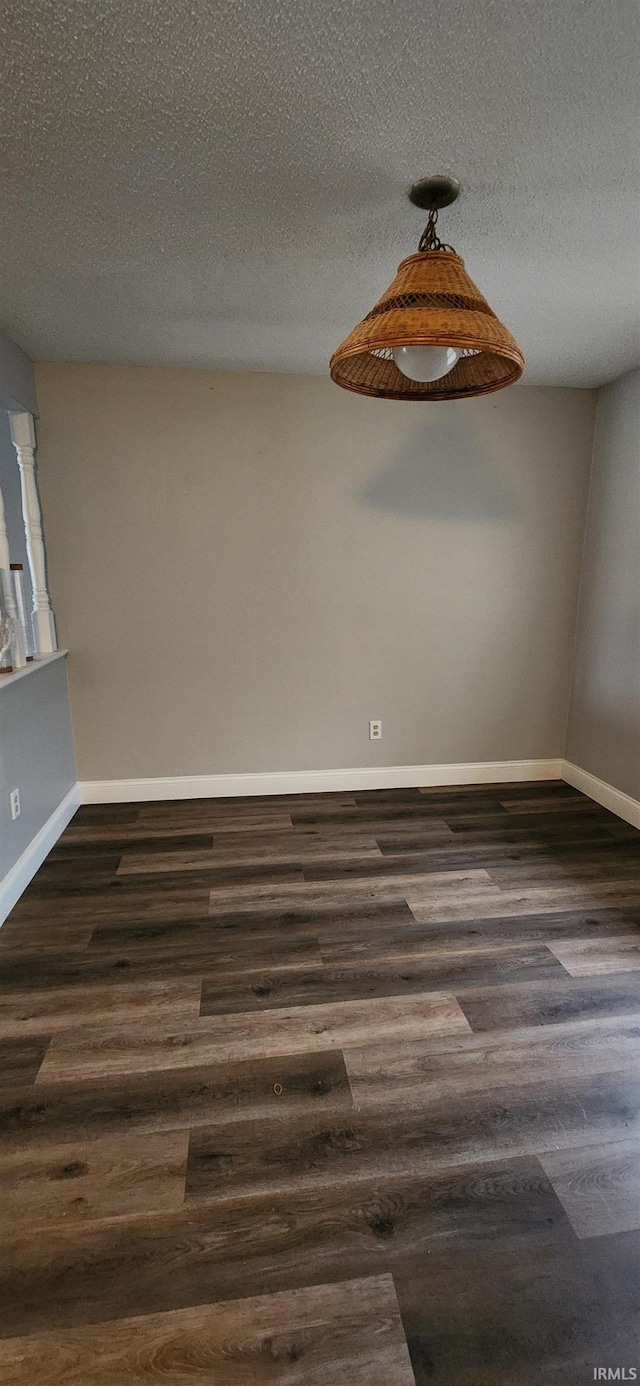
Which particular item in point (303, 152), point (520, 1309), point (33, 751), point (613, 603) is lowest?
point (520, 1309)

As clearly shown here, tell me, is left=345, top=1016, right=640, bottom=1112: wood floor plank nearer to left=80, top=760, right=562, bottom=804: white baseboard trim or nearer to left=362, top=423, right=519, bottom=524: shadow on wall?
left=80, top=760, right=562, bottom=804: white baseboard trim

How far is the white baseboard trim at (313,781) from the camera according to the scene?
3.27 meters

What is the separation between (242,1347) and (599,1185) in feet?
2.63

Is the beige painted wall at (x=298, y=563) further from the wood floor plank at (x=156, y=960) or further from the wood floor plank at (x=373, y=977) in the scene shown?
the wood floor plank at (x=373, y=977)

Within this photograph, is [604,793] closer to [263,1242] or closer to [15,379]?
[263,1242]

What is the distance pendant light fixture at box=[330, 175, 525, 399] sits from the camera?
1164mm

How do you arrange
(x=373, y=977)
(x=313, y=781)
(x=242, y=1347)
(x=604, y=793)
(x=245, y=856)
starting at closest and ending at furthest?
(x=242, y=1347) → (x=373, y=977) → (x=245, y=856) → (x=604, y=793) → (x=313, y=781)

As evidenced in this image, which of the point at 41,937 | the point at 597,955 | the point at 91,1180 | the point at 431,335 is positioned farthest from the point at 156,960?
the point at 431,335

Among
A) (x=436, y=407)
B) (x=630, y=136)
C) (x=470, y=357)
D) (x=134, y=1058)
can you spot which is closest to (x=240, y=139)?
(x=470, y=357)

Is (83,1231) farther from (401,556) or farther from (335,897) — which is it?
(401,556)

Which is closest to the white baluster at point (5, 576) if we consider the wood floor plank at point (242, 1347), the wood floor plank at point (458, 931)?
the wood floor plank at point (458, 931)

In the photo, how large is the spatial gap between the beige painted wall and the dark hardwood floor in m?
0.96

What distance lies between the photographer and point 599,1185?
1.28 m

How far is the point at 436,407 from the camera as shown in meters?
3.02
